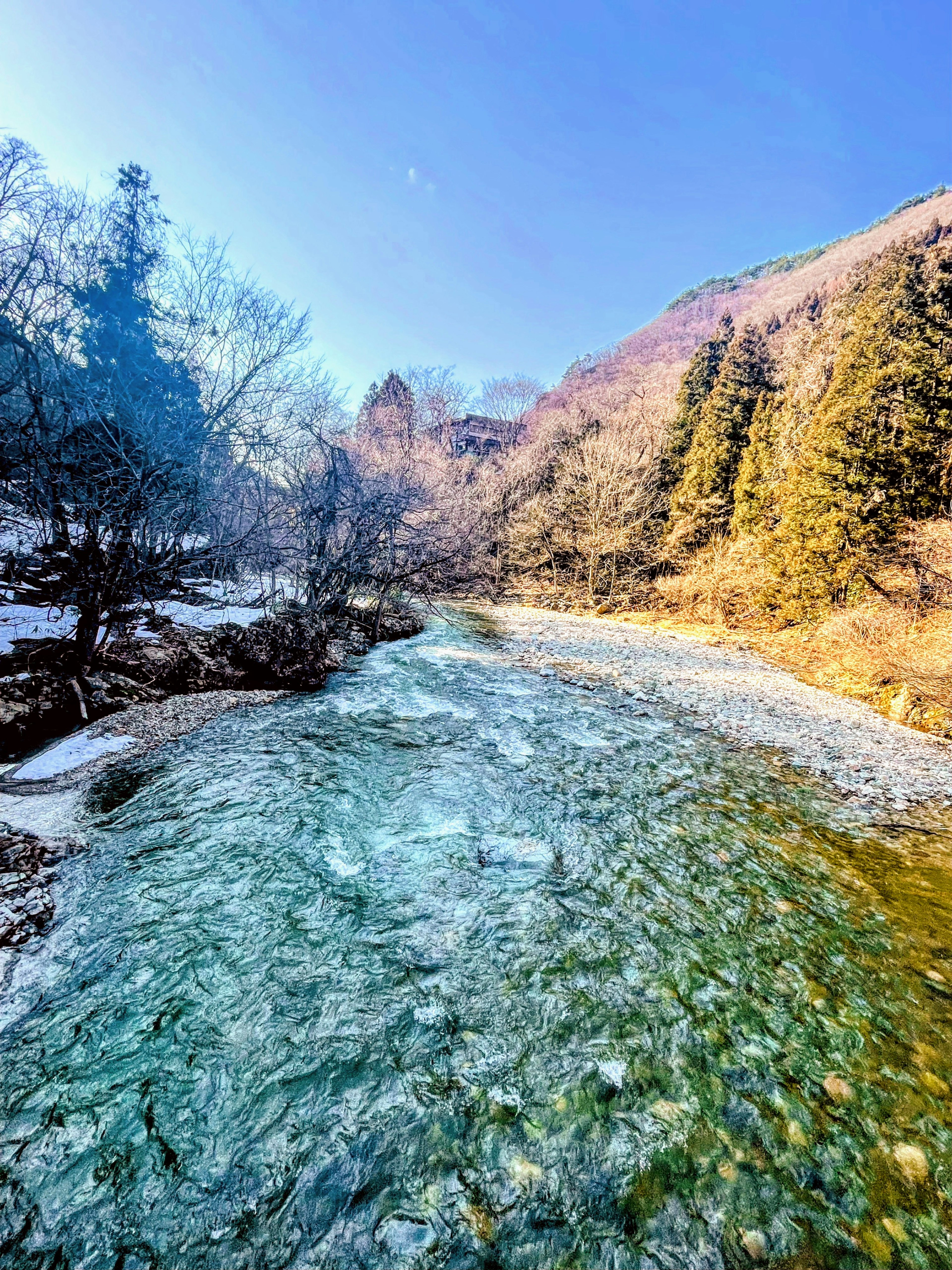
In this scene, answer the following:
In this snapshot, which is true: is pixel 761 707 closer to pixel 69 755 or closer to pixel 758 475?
pixel 69 755

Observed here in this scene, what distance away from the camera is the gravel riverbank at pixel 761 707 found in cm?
425

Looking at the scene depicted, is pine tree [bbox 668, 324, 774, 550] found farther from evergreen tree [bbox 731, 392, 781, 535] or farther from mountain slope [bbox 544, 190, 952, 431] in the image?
mountain slope [bbox 544, 190, 952, 431]

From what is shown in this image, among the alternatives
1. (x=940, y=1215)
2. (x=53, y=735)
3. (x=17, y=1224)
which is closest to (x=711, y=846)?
(x=940, y=1215)

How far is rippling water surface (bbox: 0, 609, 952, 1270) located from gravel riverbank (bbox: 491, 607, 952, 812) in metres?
1.05

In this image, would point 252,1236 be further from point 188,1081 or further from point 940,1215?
point 940,1215

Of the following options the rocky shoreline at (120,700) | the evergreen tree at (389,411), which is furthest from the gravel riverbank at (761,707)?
the evergreen tree at (389,411)

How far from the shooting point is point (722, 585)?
11.9 metres

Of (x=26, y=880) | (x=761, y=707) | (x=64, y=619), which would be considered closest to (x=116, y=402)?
(x=64, y=619)

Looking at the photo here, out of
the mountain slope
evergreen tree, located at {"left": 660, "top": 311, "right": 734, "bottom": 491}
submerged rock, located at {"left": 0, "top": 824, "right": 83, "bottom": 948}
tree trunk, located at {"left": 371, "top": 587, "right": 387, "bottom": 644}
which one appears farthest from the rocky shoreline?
the mountain slope

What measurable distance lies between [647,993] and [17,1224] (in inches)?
84.5

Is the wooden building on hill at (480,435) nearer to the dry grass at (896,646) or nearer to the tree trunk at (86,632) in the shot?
the dry grass at (896,646)

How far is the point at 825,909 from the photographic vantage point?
261 cm

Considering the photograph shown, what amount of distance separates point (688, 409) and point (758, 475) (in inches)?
186

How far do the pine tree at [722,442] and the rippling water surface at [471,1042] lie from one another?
1203 cm
